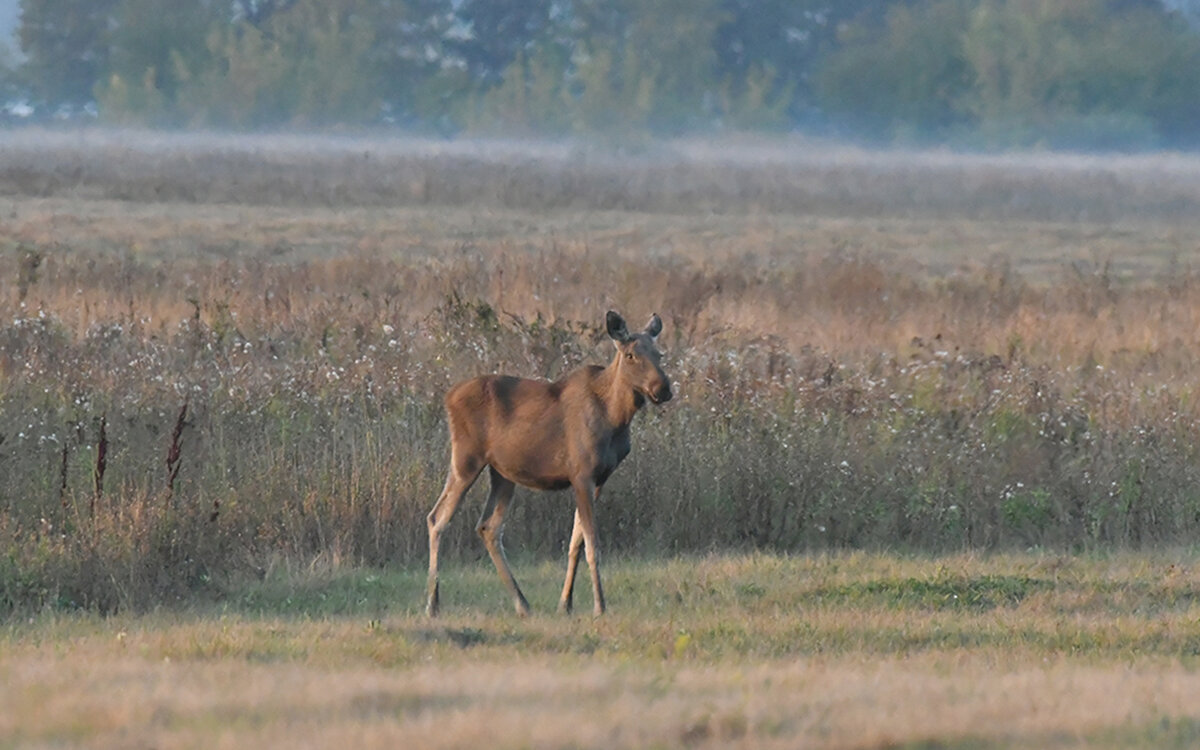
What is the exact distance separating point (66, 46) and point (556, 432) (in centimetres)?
9978

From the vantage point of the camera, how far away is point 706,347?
18.9 metres

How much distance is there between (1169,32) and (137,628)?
305ft

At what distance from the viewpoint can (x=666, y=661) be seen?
10023mm

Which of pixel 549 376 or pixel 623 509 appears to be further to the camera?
pixel 549 376

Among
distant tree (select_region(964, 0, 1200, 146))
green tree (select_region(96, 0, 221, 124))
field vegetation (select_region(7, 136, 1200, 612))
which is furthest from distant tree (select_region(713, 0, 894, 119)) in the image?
field vegetation (select_region(7, 136, 1200, 612))

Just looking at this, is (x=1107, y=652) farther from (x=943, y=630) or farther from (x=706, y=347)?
(x=706, y=347)

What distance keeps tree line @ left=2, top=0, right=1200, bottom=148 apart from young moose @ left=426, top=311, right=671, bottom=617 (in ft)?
234

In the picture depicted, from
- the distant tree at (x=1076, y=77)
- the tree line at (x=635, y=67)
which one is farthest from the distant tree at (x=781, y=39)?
the distant tree at (x=1076, y=77)

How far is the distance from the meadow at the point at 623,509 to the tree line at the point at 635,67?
59.4 m

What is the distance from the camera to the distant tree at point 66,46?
104 m

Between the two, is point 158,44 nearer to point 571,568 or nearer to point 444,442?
point 444,442

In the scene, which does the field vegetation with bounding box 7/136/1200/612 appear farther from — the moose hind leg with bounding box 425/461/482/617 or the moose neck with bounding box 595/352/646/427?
the moose neck with bounding box 595/352/646/427

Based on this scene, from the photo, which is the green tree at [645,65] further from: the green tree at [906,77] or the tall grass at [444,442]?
the tall grass at [444,442]

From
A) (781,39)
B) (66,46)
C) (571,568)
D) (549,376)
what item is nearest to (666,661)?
(571,568)
